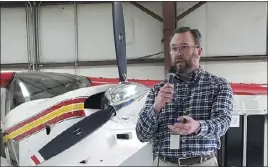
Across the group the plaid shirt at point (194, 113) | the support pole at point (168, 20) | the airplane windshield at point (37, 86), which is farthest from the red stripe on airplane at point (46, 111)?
the support pole at point (168, 20)

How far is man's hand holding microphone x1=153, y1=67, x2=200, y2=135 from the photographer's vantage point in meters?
1.30

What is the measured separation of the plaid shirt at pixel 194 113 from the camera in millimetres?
1461

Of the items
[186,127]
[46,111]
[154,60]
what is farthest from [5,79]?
[154,60]

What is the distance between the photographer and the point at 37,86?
3045 mm

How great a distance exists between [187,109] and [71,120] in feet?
4.43

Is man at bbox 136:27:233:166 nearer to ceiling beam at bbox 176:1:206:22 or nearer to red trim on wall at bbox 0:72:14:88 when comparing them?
red trim on wall at bbox 0:72:14:88

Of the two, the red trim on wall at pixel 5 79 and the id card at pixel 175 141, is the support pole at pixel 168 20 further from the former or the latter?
the id card at pixel 175 141

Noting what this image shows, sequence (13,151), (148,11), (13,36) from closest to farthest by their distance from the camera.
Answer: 1. (13,151)
2. (13,36)
3. (148,11)

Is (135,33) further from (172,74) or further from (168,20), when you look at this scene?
(172,74)

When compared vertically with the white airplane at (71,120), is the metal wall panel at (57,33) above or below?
above

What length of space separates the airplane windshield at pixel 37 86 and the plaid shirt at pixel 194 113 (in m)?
1.64

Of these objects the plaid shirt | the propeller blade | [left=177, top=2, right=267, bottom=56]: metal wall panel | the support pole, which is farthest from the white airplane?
[left=177, top=2, right=267, bottom=56]: metal wall panel

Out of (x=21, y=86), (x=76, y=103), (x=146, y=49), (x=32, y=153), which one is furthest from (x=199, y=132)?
(x=146, y=49)

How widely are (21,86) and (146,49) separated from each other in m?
3.42
